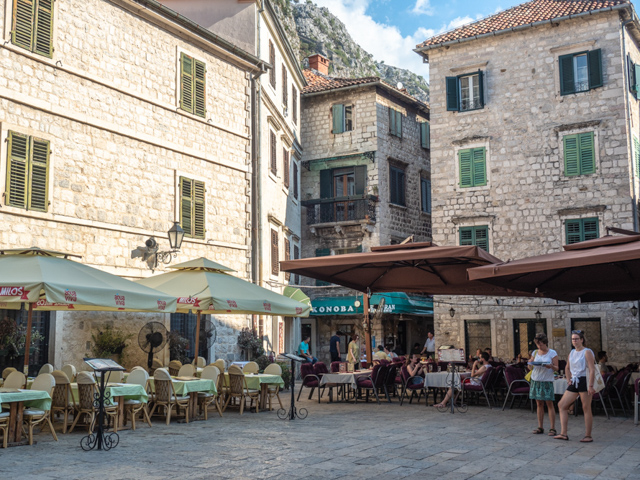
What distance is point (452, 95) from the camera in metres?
23.5

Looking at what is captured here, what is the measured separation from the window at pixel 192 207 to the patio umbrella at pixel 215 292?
4.21 meters

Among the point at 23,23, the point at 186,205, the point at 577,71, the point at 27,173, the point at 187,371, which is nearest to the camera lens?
the point at 187,371

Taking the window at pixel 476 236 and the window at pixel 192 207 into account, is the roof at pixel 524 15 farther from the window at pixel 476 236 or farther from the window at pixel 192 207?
A: the window at pixel 192 207

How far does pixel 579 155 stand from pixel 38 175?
51.5ft

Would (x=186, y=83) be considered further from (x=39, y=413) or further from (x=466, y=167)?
(x=39, y=413)

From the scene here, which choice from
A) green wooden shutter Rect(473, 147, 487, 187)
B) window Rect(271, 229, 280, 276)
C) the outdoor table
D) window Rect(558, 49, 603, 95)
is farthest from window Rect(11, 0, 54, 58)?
window Rect(558, 49, 603, 95)

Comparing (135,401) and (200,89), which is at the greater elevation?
(200,89)

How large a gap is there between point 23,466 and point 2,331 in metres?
5.74

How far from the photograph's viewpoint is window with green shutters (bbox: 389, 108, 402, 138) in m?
28.7

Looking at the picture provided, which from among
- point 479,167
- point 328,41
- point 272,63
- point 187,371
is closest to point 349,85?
point 272,63

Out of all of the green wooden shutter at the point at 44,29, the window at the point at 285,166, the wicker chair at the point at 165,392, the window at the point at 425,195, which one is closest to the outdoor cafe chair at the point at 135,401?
the wicker chair at the point at 165,392

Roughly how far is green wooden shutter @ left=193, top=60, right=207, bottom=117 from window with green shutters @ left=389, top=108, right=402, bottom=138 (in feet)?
40.2

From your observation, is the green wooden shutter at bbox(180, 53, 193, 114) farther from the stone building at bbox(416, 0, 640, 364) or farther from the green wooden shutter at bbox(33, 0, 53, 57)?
the stone building at bbox(416, 0, 640, 364)

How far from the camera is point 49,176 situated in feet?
45.0
